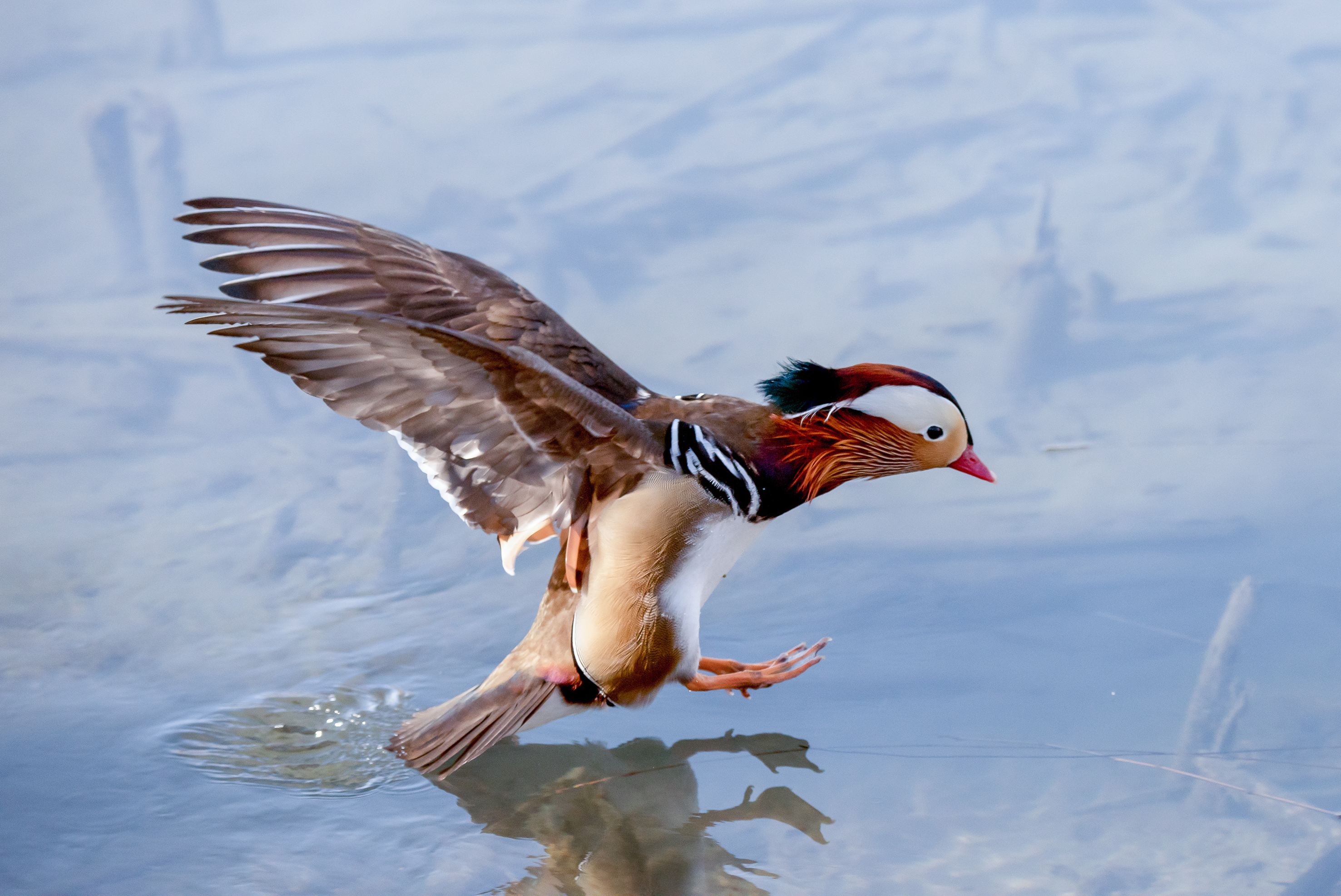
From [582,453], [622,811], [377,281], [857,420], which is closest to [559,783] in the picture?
[622,811]

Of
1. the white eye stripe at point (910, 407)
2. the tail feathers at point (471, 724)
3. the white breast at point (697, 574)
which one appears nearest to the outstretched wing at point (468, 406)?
the white breast at point (697, 574)

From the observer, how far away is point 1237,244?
3973 mm

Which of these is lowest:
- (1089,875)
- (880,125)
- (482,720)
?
(1089,875)

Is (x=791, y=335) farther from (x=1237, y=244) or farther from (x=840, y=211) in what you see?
(x=1237, y=244)

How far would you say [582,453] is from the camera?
225 centimetres

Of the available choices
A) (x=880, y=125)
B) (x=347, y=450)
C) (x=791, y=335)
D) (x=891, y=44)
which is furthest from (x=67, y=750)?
(x=891, y=44)

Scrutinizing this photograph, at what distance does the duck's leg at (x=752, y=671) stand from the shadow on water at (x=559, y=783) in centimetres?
9

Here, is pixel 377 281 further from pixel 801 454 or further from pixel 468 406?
A: pixel 801 454

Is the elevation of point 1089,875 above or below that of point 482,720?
below

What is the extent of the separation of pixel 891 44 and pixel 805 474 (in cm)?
280

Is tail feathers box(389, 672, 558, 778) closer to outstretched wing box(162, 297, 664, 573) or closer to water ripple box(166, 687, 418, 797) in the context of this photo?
water ripple box(166, 687, 418, 797)

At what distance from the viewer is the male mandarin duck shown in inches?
86.3

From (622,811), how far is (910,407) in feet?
2.74

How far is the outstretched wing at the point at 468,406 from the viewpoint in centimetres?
196
